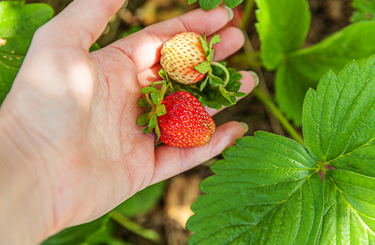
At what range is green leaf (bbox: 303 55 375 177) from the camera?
4.75 feet

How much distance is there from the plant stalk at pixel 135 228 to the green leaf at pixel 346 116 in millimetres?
1705

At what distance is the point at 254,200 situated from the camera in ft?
4.79

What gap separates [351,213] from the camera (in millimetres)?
1431

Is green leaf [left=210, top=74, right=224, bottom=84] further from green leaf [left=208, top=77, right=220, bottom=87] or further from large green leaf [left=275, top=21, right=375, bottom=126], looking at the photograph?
large green leaf [left=275, top=21, right=375, bottom=126]

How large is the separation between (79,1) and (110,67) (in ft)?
1.21

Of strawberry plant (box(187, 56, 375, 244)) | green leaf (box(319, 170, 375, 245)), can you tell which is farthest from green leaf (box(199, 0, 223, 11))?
green leaf (box(319, 170, 375, 245))

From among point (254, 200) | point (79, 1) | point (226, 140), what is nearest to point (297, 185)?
point (254, 200)

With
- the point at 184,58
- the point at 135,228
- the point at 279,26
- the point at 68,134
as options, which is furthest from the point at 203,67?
the point at 135,228

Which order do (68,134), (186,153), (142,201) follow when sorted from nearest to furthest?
(68,134) < (186,153) < (142,201)

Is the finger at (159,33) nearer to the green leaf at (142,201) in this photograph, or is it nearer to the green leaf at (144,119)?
the green leaf at (144,119)

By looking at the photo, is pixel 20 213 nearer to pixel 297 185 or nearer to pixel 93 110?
pixel 93 110

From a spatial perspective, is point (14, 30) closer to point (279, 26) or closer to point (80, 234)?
point (80, 234)

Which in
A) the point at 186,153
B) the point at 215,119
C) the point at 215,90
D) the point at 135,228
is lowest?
Result: the point at 135,228

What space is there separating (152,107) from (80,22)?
56 centimetres
